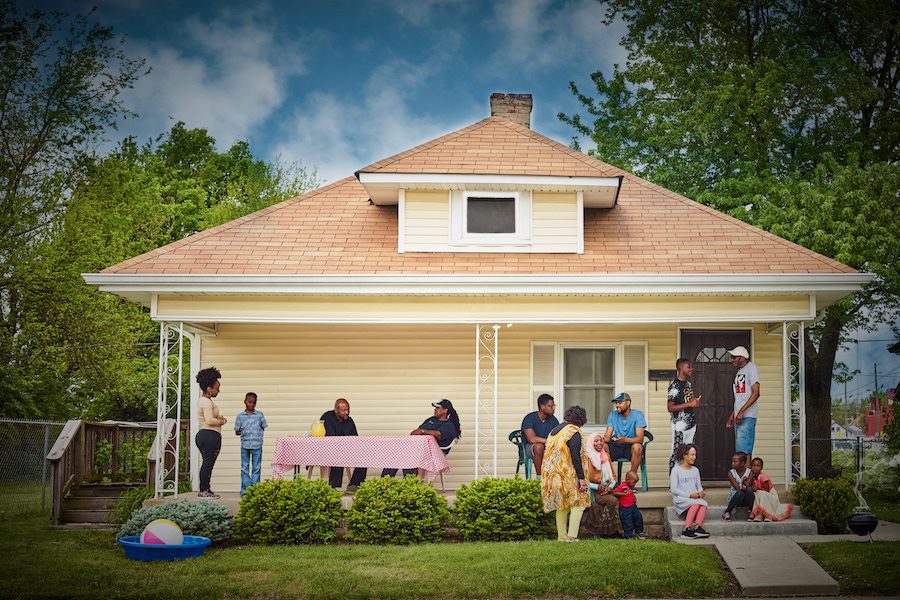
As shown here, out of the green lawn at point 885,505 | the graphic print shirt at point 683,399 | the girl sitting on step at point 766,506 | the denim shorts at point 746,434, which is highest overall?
the graphic print shirt at point 683,399

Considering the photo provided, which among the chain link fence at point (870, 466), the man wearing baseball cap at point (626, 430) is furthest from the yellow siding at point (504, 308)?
the chain link fence at point (870, 466)

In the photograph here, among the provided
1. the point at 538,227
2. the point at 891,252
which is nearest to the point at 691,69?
the point at 891,252

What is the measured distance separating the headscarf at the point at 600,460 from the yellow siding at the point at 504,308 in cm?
249

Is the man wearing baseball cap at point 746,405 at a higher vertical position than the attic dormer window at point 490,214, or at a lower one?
lower

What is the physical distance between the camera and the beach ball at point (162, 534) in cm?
1159

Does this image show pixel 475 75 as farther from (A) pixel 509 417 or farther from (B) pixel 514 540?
(B) pixel 514 540

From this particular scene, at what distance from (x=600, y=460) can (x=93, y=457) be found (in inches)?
341

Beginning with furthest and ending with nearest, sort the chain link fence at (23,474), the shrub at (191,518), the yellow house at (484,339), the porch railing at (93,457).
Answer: the chain link fence at (23,474), the yellow house at (484,339), the porch railing at (93,457), the shrub at (191,518)

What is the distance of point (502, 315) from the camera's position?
14734 millimetres

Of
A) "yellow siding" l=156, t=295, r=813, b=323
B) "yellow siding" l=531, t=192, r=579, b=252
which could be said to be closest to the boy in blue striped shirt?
"yellow siding" l=156, t=295, r=813, b=323

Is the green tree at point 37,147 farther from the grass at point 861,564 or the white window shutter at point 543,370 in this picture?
the grass at point 861,564

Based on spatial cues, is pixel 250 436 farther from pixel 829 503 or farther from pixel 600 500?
pixel 829 503

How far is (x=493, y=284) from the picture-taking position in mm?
14461

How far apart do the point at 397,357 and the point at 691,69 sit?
498 inches
